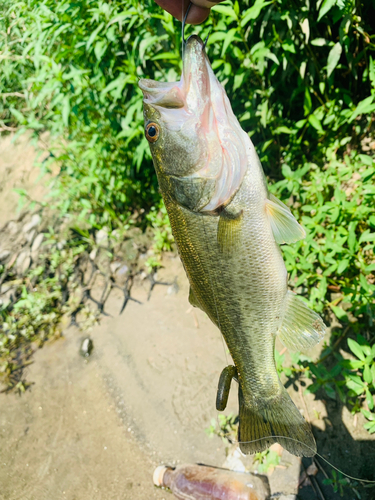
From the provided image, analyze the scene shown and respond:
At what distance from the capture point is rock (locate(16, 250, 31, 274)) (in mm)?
5141

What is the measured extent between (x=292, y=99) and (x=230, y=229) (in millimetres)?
2347

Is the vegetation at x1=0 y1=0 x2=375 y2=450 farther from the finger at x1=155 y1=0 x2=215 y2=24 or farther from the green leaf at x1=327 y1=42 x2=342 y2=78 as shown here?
the finger at x1=155 y1=0 x2=215 y2=24

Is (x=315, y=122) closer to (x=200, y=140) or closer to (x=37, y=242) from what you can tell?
(x=200, y=140)

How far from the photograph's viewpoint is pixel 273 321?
162cm

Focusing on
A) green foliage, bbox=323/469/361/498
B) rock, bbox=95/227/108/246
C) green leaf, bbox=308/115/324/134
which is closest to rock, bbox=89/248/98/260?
rock, bbox=95/227/108/246

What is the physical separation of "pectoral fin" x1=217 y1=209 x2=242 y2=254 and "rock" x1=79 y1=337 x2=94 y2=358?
3.12 m

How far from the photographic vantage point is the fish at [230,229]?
145 centimetres

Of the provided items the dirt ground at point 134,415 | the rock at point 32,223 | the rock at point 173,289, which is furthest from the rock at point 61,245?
the rock at point 173,289

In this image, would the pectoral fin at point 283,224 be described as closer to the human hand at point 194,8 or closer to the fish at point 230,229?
the fish at point 230,229

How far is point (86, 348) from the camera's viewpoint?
396cm

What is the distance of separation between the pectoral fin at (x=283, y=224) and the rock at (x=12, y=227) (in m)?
5.42

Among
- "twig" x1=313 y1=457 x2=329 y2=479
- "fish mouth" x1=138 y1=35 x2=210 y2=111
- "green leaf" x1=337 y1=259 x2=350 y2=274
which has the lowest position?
"twig" x1=313 y1=457 x2=329 y2=479

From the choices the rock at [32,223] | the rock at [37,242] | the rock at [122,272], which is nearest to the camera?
the rock at [122,272]

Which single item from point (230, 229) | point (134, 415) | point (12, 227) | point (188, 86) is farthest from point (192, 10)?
point (12, 227)
